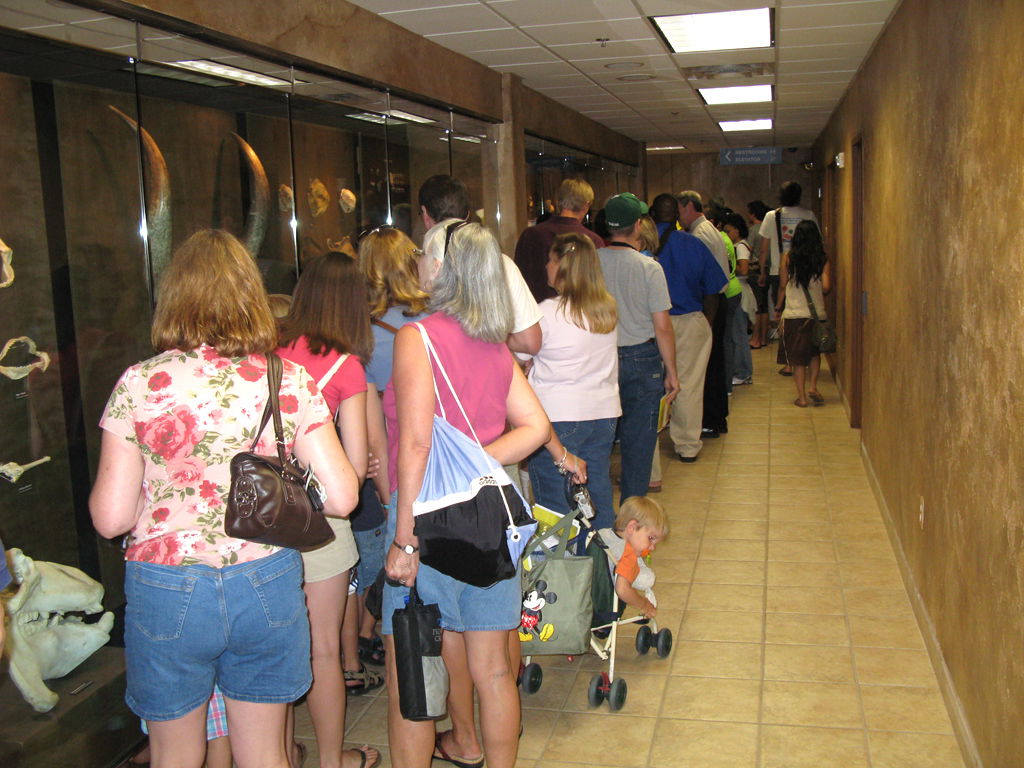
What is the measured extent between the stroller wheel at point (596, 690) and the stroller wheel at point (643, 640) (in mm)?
363

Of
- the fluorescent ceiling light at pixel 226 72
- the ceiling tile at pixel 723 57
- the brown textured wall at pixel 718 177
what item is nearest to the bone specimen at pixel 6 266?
the fluorescent ceiling light at pixel 226 72

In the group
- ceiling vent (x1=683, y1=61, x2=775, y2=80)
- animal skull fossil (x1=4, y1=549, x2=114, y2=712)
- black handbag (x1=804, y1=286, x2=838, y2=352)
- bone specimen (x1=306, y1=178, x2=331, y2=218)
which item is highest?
ceiling vent (x1=683, y1=61, x2=775, y2=80)

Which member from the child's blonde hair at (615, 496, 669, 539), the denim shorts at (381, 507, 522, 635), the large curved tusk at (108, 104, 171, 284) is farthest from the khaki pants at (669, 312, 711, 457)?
the denim shorts at (381, 507, 522, 635)

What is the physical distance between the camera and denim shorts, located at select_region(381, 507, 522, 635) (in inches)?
101

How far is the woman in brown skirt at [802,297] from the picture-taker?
29.2ft

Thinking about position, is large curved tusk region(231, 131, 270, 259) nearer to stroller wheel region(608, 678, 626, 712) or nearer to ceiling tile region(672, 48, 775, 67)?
stroller wheel region(608, 678, 626, 712)

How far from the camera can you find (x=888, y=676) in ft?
12.4

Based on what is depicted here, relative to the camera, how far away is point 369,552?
352 cm

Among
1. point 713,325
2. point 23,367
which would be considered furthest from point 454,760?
point 713,325

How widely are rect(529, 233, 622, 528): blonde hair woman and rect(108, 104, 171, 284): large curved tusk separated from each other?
153 centimetres

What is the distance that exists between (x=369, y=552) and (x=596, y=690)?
0.97 meters

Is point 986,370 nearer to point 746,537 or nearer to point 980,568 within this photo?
point 980,568

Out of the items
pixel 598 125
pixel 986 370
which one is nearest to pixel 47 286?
pixel 986 370

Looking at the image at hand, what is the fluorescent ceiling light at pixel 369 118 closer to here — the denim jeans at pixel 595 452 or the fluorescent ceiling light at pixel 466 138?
the fluorescent ceiling light at pixel 466 138
